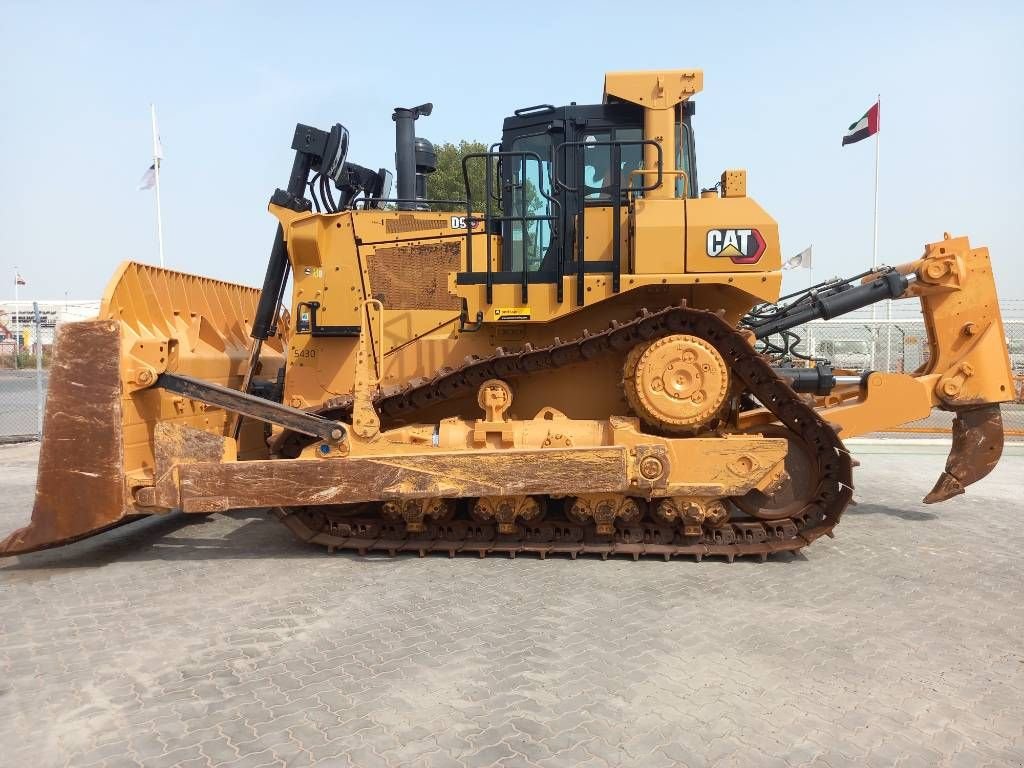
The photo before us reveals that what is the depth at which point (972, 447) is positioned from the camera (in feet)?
19.7

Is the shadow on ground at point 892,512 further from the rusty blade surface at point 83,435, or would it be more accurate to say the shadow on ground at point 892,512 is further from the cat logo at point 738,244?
the rusty blade surface at point 83,435

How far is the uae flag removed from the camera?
1864cm

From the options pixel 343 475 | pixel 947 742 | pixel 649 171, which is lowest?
pixel 947 742

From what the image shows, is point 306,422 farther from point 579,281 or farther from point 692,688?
point 692,688

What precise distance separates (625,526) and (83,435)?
415 centimetres

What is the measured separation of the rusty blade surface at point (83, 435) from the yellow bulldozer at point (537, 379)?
15 mm

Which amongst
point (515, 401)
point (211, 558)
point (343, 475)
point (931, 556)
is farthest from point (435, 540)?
point (931, 556)

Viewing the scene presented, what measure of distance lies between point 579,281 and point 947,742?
3632mm

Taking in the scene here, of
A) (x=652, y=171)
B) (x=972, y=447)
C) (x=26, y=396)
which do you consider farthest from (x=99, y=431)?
(x=26, y=396)

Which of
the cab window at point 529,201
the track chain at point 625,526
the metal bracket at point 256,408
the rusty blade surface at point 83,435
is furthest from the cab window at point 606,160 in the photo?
the rusty blade surface at point 83,435

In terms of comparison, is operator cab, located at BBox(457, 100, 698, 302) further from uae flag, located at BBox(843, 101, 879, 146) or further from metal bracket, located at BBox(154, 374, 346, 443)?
uae flag, located at BBox(843, 101, 879, 146)

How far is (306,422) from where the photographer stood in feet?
16.6

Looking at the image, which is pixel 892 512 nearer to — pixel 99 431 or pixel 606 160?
pixel 606 160

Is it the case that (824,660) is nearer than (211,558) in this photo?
Yes
